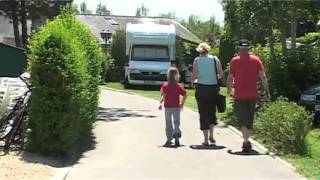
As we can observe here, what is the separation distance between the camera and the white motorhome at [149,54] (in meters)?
33.4

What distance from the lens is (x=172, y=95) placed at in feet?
39.5

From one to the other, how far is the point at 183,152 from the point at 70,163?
80.1 inches

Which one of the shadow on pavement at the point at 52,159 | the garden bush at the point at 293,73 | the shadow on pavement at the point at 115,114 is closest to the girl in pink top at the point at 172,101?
the shadow on pavement at the point at 52,159

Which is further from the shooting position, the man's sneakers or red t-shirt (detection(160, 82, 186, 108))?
red t-shirt (detection(160, 82, 186, 108))

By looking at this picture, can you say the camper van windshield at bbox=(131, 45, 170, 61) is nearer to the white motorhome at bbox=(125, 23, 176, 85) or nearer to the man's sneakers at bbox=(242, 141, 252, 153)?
the white motorhome at bbox=(125, 23, 176, 85)

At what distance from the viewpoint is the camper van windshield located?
33938 mm

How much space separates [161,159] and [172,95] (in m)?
1.90

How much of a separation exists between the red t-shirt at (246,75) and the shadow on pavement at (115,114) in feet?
19.1

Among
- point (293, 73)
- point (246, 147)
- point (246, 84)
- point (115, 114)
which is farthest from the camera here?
point (115, 114)

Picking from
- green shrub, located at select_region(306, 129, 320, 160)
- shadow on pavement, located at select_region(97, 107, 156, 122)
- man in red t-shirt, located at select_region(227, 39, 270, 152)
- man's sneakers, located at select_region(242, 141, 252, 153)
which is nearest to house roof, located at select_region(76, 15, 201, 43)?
shadow on pavement, located at select_region(97, 107, 156, 122)

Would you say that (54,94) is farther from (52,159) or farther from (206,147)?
(206,147)

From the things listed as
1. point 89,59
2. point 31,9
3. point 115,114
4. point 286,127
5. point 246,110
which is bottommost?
point 115,114

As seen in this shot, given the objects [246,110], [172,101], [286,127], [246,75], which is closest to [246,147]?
[246,110]

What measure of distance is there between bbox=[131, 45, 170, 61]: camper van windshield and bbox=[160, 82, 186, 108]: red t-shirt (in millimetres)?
21816
